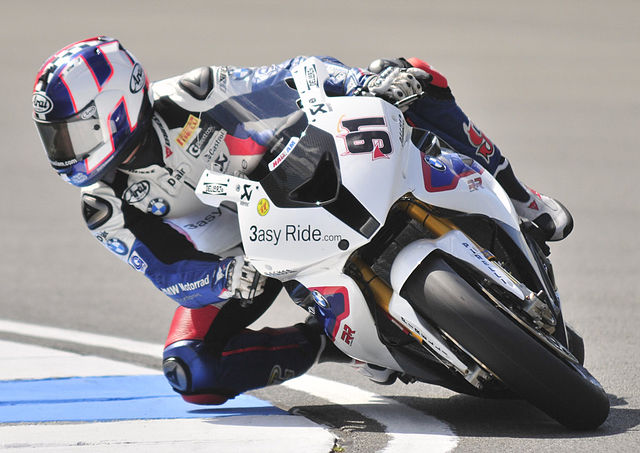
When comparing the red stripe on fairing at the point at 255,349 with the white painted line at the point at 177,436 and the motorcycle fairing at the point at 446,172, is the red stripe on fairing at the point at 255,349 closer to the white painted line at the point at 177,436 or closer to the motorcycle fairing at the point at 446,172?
the white painted line at the point at 177,436

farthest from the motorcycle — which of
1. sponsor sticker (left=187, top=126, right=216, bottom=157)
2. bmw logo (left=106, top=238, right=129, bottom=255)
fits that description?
bmw logo (left=106, top=238, right=129, bottom=255)

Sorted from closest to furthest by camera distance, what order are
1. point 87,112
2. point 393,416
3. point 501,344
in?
point 501,344 → point 87,112 → point 393,416

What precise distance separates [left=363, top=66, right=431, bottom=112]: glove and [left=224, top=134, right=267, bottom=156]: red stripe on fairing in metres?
0.56

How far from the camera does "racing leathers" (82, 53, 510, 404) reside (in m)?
4.99

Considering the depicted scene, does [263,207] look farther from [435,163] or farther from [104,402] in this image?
[104,402]

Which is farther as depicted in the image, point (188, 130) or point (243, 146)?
point (188, 130)

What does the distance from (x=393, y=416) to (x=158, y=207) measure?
145 centimetres

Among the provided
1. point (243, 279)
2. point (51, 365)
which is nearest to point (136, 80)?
point (243, 279)

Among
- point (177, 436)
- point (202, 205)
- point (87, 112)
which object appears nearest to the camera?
point (177, 436)

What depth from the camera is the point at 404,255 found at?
13.9ft

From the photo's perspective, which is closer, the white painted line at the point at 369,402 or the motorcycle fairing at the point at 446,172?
the motorcycle fairing at the point at 446,172

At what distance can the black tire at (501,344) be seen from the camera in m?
4.03

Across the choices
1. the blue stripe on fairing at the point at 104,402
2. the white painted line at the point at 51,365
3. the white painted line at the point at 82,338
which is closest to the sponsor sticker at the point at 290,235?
the blue stripe on fairing at the point at 104,402

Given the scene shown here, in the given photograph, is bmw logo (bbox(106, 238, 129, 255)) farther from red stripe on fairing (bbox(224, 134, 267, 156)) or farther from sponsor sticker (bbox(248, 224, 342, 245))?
sponsor sticker (bbox(248, 224, 342, 245))
